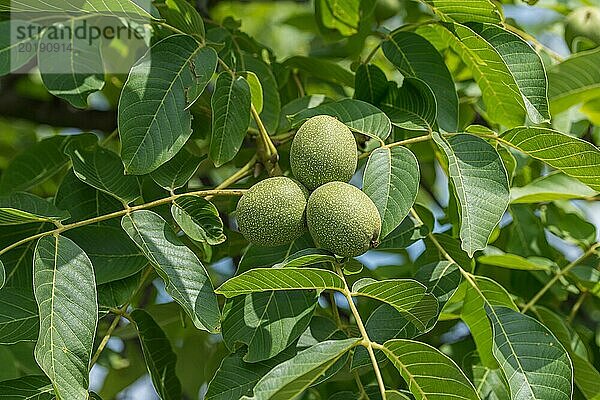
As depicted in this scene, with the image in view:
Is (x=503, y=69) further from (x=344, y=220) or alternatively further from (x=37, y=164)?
(x=37, y=164)

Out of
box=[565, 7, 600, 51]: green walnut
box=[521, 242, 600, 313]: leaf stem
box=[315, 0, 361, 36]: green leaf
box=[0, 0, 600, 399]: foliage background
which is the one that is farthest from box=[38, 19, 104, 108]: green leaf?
box=[565, 7, 600, 51]: green walnut

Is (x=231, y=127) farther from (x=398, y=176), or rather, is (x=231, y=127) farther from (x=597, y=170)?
(x=597, y=170)

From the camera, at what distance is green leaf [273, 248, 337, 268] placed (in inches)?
42.0

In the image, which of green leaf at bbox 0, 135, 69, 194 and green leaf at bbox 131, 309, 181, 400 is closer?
green leaf at bbox 131, 309, 181, 400

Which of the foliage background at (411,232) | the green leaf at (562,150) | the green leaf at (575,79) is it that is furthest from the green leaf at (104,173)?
the green leaf at (575,79)

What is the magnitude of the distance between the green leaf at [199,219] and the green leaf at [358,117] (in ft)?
0.60

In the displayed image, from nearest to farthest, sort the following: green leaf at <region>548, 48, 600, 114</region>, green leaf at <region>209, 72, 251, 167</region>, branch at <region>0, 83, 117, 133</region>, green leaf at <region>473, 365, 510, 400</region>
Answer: green leaf at <region>209, 72, 251, 167</region> < green leaf at <region>473, 365, 510, 400</region> < green leaf at <region>548, 48, 600, 114</region> < branch at <region>0, 83, 117, 133</region>

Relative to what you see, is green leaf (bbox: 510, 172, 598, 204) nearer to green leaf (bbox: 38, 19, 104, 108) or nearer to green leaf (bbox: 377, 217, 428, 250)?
green leaf (bbox: 377, 217, 428, 250)

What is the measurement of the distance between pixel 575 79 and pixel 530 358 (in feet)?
2.15

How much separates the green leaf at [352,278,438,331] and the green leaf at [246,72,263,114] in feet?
1.30

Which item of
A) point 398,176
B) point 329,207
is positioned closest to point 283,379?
point 329,207

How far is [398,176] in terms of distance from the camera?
47.0 inches

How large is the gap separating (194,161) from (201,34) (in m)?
0.21

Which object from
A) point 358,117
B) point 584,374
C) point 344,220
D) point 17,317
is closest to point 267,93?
point 358,117
